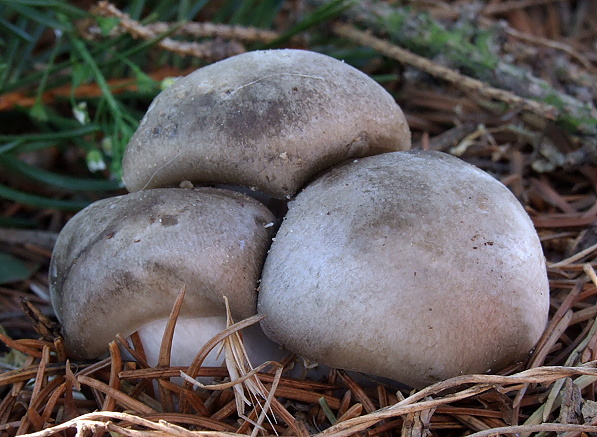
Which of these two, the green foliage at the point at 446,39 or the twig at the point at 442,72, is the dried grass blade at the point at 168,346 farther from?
the green foliage at the point at 446,39

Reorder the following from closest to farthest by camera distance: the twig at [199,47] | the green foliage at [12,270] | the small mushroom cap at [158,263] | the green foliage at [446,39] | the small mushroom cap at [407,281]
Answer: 1. the small mushroom cap at [407,281]
2. the small mushroom cap at [158,263]
3. the green foliage at [12,270]
4. the twig at [199,47]
5. the green foliage at [446,39]

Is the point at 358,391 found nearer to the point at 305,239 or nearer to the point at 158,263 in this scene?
the point at 305,239

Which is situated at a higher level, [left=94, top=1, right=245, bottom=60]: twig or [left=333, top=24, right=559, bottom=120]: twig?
[left=94, top=1, right=245, bottom=60]: twig

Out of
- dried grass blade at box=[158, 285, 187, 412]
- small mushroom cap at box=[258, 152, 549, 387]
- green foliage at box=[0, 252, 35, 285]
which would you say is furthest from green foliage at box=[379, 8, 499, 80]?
green foliage at box=[0, 252, 35, 285]

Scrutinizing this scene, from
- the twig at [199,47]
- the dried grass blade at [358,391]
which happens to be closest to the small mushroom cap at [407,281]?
the dried grass blade at [358,391]

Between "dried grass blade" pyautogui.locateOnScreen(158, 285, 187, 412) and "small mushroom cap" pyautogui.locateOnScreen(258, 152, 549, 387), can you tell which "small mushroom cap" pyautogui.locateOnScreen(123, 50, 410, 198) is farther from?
"dried grass blade" pyautogui.locateOnScreen(158, 285, 187, 412)

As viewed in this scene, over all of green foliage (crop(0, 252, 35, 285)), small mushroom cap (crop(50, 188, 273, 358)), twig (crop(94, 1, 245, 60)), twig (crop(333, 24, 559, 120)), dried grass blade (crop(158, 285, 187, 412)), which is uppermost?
twig (crop(94, 1, 245, 60))

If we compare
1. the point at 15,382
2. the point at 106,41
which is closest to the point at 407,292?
the point at 15,382

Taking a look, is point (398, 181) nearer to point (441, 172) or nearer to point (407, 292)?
point (441, 172)
